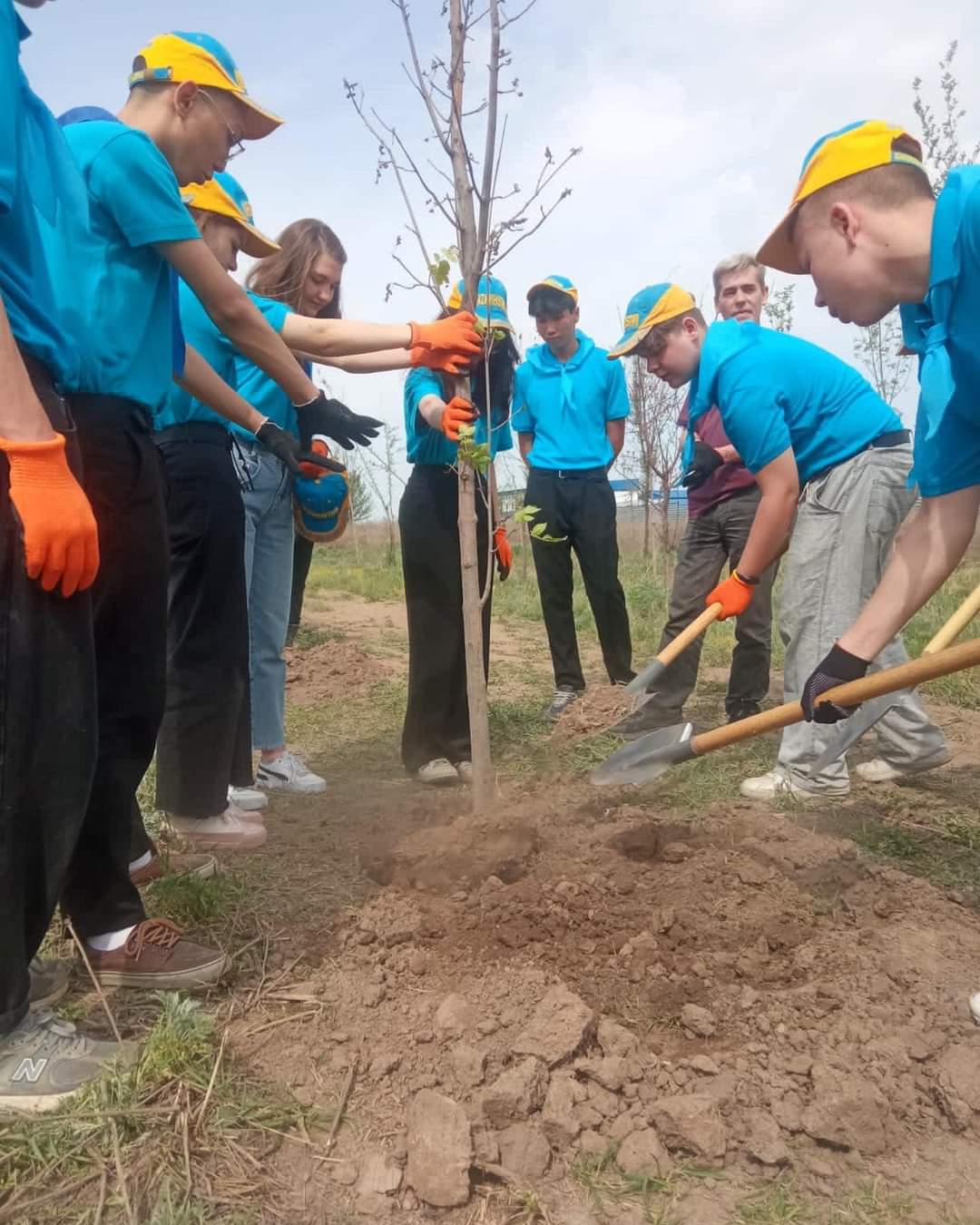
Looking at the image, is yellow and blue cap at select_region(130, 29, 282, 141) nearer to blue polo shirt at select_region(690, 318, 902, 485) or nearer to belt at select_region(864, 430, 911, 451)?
blue polo shirt at select_region(690, 318, 902, 485)

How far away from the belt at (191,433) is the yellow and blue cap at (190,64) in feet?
3.05

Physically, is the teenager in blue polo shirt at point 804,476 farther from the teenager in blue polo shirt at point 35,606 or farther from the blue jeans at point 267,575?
the teenager in blue polo shirt at point 35,606

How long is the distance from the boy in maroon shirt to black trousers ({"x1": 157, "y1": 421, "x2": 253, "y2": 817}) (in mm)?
2104

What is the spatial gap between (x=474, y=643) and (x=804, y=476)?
4.91 feet

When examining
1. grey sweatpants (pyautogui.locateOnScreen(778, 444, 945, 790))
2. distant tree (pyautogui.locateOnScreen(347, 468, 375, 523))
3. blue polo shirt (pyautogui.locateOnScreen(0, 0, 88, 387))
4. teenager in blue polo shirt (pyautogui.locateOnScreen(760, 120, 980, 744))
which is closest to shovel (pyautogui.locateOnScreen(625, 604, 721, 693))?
grey sweatpants (pyautogui.locateOnScreen(778, 444, 945, 790))

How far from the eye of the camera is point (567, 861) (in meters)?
2.50

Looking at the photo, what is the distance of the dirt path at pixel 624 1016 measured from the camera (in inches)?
58.9

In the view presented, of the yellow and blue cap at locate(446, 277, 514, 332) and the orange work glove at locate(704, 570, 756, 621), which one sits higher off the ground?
the yellow and blue cap at locate(446, 277, 514, 332)

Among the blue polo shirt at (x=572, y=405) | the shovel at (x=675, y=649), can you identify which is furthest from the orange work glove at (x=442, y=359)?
the blue polo shirt at (x=572, y=405)

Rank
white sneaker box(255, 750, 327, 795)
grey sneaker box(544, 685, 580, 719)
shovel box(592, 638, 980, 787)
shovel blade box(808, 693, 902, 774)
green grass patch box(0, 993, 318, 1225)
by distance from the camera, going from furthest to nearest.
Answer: grey sneaker box(544, 685, 580, 719) → white sneaker box(255, 750, 327, 795) → shovel blade box(808, 693, 902, 774) → shovel box(592, 638, 980, 787) → green grass patch box(0, 993, 318, 1225)

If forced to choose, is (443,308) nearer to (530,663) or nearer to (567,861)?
(567,861)

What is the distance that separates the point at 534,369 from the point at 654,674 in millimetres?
2548

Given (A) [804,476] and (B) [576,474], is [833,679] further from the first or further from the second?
(B) [576,474]

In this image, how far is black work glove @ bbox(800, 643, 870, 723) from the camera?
2277mm
